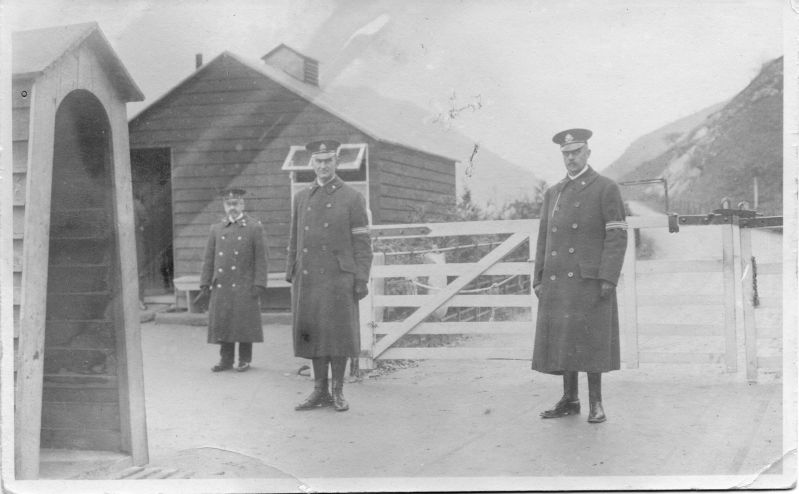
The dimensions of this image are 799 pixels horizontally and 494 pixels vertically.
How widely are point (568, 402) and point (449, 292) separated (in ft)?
4.39

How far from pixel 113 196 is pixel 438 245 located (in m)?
2.91

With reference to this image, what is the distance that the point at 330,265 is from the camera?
404 cm

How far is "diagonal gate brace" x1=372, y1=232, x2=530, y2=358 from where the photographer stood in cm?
454

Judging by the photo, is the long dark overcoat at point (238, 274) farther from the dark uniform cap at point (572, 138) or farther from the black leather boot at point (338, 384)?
the dark uniform cap at point (572, 138)

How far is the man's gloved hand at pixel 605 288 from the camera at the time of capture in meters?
3.47

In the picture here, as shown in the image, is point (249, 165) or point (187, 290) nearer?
point (187, 290)

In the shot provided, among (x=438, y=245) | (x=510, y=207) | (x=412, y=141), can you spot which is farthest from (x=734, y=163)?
(x=438, y=245)

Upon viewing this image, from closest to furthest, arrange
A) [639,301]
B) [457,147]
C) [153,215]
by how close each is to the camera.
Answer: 1. [457,147]
2. [639,301]
3. [153,215]

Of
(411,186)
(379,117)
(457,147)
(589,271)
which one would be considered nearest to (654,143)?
(589,271)

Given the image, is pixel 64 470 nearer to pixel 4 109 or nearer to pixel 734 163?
pixel 4 109

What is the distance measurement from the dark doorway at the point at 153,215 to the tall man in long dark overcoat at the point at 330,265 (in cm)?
246

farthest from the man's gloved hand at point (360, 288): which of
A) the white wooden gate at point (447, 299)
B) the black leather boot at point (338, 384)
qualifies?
the white wooden gate at point (447, 299)

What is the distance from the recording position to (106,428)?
321cm

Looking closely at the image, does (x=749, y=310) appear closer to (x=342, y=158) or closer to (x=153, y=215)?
(x=342, y=158)
